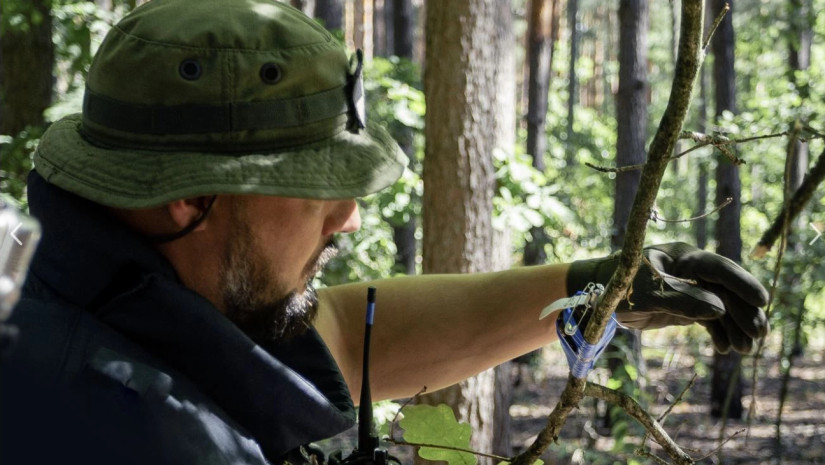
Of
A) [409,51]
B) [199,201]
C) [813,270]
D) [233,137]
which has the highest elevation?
[233,137]

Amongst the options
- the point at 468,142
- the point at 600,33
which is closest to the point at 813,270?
the point at 468,142

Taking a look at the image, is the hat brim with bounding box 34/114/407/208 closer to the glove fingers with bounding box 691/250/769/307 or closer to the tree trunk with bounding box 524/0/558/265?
the glove fingers with bounding box 691/250/769/307

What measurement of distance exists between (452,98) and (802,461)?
736cm

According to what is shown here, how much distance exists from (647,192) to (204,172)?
0.74 metres

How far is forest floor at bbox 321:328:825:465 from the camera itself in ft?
29.3

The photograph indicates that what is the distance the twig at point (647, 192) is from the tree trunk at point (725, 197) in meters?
9.75

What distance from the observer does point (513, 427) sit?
38.3 ft

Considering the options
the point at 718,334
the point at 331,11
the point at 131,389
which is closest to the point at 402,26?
the point at 331,11

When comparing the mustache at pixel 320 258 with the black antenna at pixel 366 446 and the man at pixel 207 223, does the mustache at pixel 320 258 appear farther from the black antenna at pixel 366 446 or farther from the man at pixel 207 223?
the black antenna at pixel 366 446

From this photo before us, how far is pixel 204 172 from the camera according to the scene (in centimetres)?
155

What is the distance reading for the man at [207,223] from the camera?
1.42 metres

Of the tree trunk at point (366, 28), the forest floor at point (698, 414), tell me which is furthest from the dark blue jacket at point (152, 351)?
the tree trunk at point (366, 28)

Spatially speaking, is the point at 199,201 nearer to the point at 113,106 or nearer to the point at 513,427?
the point at 113,106

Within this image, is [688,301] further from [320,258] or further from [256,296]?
[256,296]
